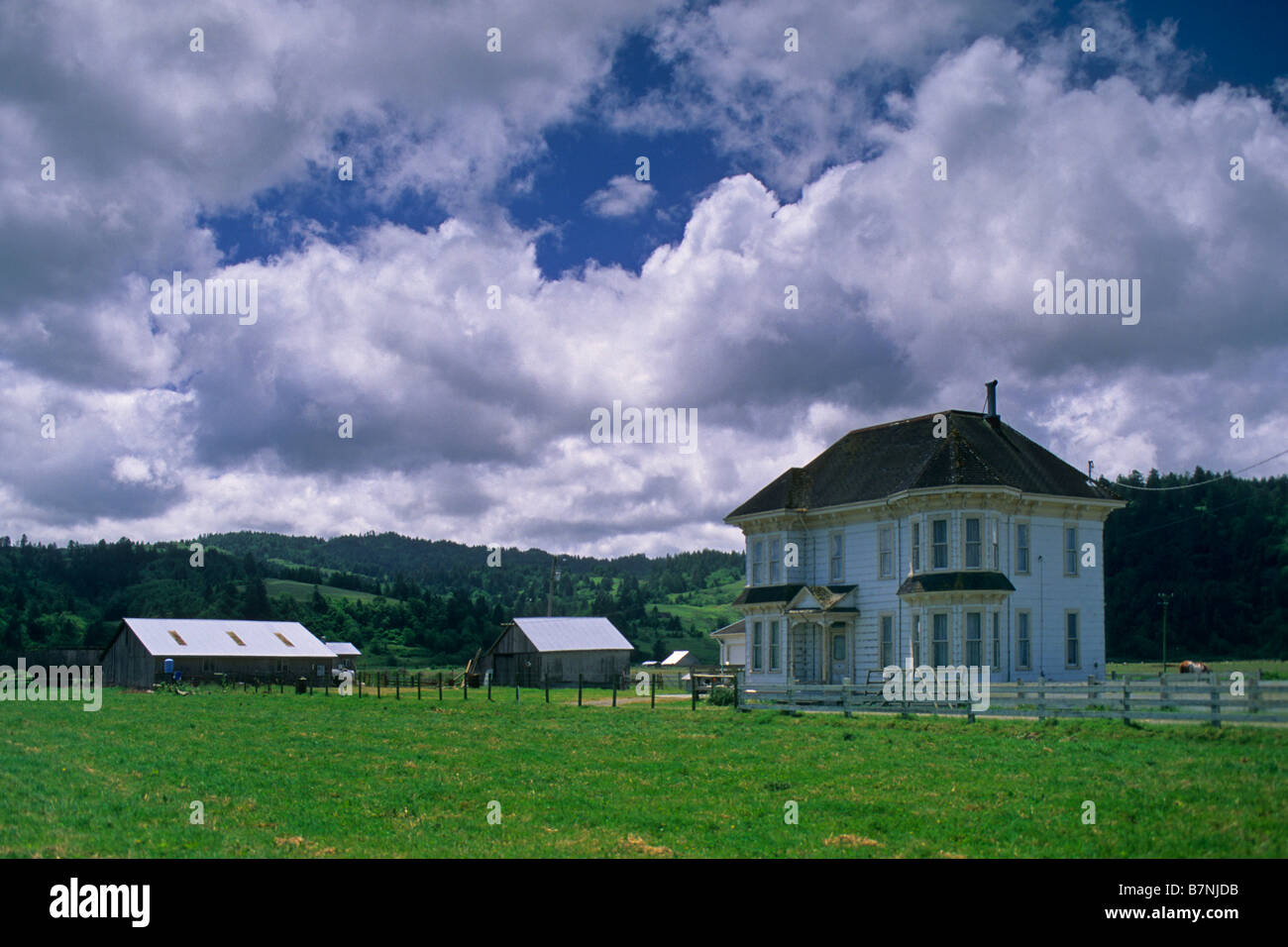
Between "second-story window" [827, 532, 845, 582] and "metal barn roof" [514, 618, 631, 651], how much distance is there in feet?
128

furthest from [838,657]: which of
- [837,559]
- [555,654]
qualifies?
[555,654]

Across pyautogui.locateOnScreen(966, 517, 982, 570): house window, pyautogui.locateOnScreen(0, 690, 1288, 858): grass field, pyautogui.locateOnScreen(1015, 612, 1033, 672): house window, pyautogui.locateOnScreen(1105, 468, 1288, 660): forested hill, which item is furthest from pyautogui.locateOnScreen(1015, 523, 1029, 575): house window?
pyautogui.locateOnScreen(1105, 468, 1288, 660): forested hill

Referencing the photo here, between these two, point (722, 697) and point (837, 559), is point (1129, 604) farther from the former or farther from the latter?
point (722, 697)

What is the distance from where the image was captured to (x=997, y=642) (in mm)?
40875

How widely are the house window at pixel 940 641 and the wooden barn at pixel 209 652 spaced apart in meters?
47.1

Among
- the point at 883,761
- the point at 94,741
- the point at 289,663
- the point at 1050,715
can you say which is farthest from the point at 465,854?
the point at 289,663

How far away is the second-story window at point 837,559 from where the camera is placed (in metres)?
47.0

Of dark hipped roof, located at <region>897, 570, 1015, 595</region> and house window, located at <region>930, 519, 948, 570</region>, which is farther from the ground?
house window, located at <region>930, 519, 948, 570</region>

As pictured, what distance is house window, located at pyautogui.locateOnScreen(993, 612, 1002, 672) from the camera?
4069cm

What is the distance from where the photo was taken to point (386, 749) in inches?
1005
